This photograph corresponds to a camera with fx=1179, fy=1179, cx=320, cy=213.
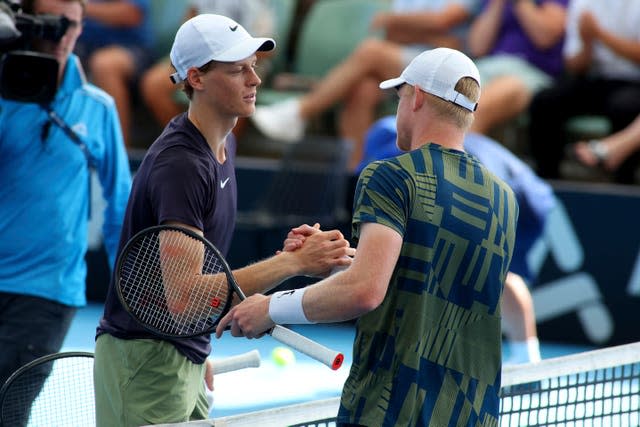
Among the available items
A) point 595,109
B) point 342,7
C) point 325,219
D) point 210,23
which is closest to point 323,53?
point 342,7

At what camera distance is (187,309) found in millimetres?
2902

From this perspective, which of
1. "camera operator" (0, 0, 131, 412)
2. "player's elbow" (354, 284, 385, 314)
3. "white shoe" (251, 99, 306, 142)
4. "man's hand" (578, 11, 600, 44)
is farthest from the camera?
"white shoe" (251, 99, 306, 142)

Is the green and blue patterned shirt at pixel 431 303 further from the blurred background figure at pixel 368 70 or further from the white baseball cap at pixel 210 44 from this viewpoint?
the blurred background figure at pixel 368 70

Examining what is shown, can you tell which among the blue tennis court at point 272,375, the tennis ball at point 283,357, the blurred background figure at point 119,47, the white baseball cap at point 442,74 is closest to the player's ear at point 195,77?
the white baseball cap at point 442,74

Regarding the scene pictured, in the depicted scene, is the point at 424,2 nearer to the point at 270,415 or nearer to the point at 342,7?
the point at 342,7

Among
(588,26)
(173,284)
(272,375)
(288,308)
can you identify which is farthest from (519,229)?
(288,308)

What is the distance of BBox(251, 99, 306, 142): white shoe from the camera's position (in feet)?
28.2

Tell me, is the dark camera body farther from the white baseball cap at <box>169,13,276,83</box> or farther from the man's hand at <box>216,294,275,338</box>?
the man's hand at <box>216,294,275,338</box>

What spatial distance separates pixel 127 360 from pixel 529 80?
553cm

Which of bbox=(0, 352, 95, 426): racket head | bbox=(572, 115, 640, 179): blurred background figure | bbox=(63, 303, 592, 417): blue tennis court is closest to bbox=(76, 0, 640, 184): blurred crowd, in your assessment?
bbox=(572, 115, 640, 179): blurred background figure

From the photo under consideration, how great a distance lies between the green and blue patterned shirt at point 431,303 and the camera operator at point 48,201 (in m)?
1.51

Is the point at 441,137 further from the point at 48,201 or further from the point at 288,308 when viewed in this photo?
the point at 48,201

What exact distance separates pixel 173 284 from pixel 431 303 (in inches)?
25.9

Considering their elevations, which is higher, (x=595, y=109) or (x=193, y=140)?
(x=193, y=140)
